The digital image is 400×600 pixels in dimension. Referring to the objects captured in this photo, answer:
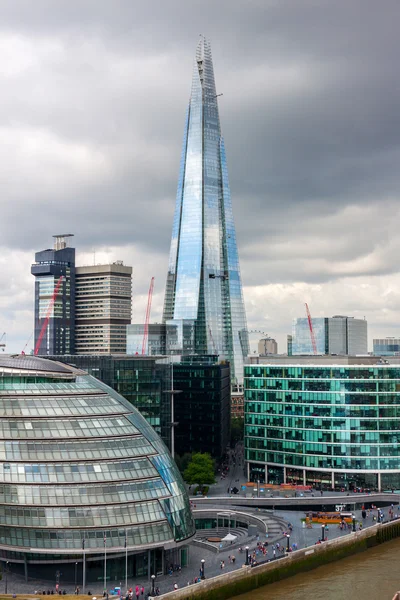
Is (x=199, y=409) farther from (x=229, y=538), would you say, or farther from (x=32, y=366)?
(x=32, y=366)

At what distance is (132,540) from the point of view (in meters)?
86.1

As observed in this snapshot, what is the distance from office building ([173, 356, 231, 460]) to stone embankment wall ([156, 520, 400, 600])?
2423 inches

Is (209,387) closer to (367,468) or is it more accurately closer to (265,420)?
(265,420)

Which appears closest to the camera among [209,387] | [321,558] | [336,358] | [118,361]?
[321,558]

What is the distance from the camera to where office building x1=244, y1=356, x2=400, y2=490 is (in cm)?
14312

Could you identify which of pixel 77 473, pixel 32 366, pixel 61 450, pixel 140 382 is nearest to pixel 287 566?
pixel 77 473

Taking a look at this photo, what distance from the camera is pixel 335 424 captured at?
14462 centimetres

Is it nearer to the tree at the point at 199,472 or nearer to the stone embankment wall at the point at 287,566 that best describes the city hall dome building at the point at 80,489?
the stone embankment wall at the point at 287,566

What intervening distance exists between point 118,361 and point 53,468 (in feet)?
164

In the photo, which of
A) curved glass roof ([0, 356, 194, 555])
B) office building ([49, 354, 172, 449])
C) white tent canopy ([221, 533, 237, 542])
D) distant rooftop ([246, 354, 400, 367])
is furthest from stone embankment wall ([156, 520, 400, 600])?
office building ([49, 354, 172, 449])

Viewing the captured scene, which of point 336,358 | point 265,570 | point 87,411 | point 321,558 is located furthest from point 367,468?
point 87,411

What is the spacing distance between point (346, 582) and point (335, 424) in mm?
52715

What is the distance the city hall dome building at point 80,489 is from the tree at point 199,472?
45598 millimetres

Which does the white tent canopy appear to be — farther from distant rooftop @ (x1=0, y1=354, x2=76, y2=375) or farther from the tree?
the tree
